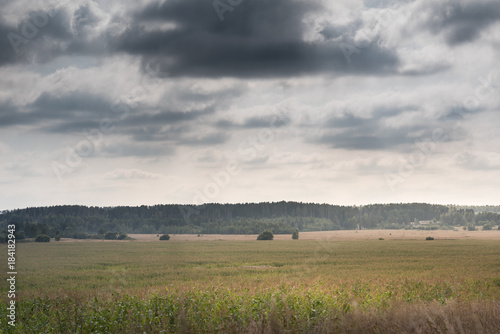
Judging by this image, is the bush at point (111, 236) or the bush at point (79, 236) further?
the bush at point (111, 236)

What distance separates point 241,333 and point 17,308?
15.5 metres

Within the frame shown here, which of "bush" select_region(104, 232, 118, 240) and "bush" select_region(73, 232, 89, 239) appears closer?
"bush" select_region(73, 232, 89, 239)

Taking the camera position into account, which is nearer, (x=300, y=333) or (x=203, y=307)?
(x=300, y=333)

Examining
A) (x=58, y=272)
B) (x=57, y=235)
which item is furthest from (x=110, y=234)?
(x=58, y=272)

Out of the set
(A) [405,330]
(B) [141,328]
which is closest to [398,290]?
(A) [405,330]

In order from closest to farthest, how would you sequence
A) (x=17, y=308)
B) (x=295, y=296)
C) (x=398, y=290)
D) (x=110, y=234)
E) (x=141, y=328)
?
(x=141, y=328), (x=295, y=296), (x=17, y=308), (x=398, y=290), (x=110, y=234)

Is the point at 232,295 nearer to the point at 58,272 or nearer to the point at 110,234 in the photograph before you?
the point at 58,272

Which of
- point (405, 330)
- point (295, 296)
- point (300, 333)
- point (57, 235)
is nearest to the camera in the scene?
point (405, 330)

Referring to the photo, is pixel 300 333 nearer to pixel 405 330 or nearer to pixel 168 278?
pixel 405 330

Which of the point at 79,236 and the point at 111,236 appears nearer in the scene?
the point at 79,236

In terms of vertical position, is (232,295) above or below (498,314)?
below

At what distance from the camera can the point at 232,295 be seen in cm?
2442

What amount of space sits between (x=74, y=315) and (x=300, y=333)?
31.8 ft

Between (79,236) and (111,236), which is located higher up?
(111,236)
